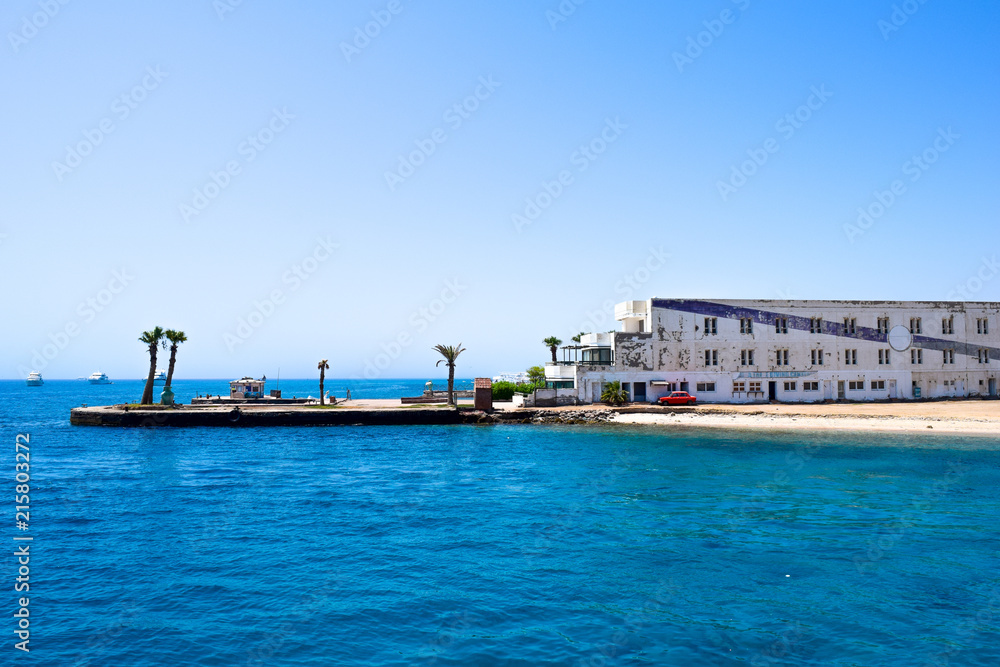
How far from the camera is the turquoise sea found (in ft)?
42.5

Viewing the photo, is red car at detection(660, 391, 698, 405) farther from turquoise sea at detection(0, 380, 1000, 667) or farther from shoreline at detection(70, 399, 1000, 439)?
turquoise sea at detection(0, 380, 1000, 667)

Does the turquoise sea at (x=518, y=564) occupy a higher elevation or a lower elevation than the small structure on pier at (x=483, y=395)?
lower

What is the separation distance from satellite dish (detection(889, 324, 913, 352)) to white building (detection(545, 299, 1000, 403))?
0.11 m

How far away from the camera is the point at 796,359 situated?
2630 inches

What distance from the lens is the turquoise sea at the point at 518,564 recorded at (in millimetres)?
12961

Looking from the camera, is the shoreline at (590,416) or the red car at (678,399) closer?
the shoreline at (590,416)

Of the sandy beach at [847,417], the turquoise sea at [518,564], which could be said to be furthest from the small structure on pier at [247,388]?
the sandy beach at [847,417]

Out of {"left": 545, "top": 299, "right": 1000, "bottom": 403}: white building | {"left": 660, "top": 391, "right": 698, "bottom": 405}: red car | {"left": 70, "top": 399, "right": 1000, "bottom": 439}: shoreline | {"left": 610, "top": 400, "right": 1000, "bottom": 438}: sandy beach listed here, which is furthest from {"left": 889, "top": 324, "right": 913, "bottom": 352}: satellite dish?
{"left": 660, "top": 391, "right": 698, "bottom": 405}: red car

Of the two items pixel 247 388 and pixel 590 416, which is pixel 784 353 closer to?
pixel 590 416

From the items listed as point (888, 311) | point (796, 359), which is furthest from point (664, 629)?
point (888, 311)

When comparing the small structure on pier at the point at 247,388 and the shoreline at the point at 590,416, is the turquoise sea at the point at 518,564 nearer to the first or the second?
the shoreline at the point at 590,416

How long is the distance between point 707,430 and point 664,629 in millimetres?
41883

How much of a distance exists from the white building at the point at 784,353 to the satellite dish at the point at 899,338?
0.37 feet

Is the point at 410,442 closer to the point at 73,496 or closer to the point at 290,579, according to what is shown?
the point at 73,496
